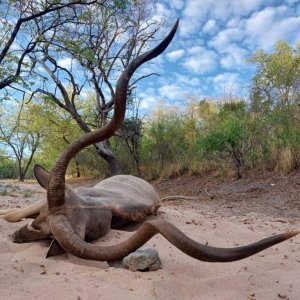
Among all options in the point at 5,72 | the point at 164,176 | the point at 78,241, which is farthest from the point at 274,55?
the point at 78,241

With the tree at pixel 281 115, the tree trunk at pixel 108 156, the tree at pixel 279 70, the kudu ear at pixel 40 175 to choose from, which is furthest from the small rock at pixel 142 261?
the tree at pixel 279 70

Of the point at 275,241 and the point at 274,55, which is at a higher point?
the point at 274,55

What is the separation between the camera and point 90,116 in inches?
891

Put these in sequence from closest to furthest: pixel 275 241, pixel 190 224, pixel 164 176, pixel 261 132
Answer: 1. pixel 275 241
2. pixel 190 224
3. pixel 261 132
4. pixel 164 176

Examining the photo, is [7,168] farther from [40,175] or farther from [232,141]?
[40,175]

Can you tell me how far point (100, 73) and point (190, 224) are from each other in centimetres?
1332

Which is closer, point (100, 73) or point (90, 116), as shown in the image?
point (100, 73)

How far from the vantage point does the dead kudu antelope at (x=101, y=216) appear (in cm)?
185

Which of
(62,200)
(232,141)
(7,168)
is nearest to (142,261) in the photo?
(62,200)

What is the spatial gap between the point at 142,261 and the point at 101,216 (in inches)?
36.4

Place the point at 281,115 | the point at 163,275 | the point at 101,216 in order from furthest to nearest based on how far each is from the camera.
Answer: the point at 281,115, the point at 101,216, the point at 163,275

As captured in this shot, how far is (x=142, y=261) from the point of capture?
7.88ft

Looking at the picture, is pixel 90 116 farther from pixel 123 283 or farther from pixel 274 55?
pixel 123 283

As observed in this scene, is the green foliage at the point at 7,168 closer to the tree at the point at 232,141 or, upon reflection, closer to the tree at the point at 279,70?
the tree at the point at 279,70
